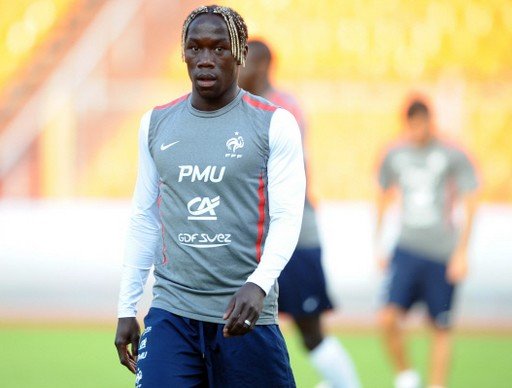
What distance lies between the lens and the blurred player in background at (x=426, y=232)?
8.66 metres

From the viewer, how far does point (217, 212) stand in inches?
163

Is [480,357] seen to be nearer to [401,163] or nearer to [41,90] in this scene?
[401,163]

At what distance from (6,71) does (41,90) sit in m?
0.96

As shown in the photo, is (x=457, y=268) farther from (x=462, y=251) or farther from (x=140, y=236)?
(x=140, y=236)

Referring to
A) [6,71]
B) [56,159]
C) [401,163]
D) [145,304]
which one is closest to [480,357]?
[401,163]

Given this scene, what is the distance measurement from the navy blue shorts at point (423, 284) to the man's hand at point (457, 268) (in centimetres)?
4

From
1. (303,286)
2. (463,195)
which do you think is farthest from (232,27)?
(463,195)

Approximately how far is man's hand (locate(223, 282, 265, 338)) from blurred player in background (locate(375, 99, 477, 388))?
4.83m

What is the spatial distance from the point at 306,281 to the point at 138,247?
2632mm

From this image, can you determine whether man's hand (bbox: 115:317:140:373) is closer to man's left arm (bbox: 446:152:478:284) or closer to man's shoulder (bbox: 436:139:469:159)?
man's left arm (bbox: 446:152:478:284)

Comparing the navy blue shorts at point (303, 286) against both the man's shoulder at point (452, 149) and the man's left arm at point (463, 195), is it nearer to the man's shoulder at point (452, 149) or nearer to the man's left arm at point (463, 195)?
the man's left arm at point (463, 195)

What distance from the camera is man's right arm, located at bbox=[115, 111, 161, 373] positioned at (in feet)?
14.2

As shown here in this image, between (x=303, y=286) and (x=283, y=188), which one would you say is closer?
(x=283, y=188)

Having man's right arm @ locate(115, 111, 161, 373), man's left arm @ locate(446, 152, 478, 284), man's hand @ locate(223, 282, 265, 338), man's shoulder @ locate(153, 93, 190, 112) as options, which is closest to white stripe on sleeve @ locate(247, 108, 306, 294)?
man's hand @ locate(223, 282, 265, 338)
